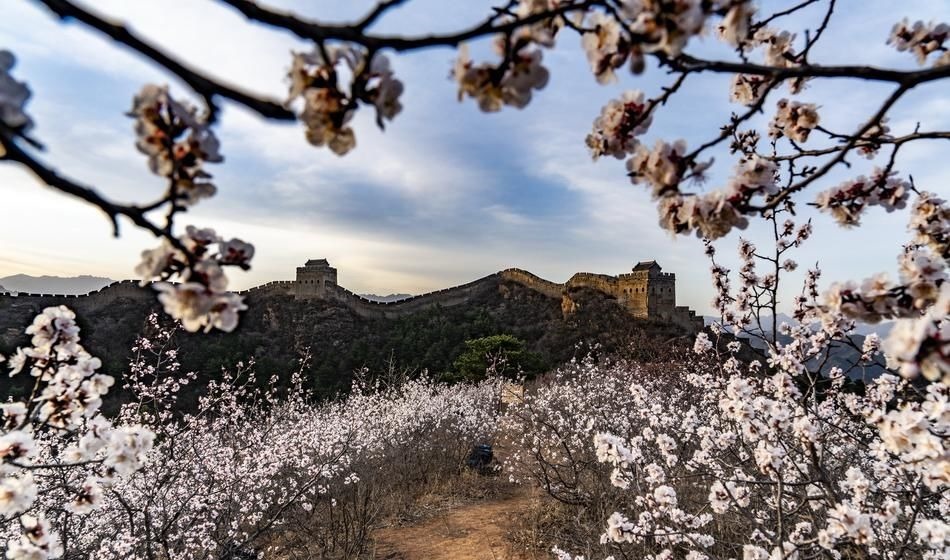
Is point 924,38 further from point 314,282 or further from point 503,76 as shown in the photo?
point 314,282

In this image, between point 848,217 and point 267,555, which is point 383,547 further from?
point 848,217

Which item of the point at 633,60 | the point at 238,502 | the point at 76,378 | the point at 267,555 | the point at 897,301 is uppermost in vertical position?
the point at 633,60

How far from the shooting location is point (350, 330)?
32.0 m

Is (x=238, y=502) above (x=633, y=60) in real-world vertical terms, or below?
below

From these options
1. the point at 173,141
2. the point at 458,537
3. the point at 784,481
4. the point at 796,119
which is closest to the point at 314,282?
the point at 458,537

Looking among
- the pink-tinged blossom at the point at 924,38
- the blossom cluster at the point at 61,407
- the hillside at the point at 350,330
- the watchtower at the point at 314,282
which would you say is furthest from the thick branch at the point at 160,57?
the watchtower at the point at 314,282

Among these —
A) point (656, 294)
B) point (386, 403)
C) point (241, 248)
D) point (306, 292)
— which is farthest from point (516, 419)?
point (306, 292)

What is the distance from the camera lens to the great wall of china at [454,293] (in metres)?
30.1

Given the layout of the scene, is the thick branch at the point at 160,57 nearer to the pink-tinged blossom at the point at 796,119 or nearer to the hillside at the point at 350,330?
the pink-tinged blossom at the point at 796,119

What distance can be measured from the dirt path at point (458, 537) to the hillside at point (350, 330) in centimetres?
1551

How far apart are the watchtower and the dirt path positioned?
A: 28.5 meters

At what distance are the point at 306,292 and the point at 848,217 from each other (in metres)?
35.4

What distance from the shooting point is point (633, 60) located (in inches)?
43.7

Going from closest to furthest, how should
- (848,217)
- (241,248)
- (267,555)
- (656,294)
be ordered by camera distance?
(241,248)
(848,217)
(267,555)
(656,294)
